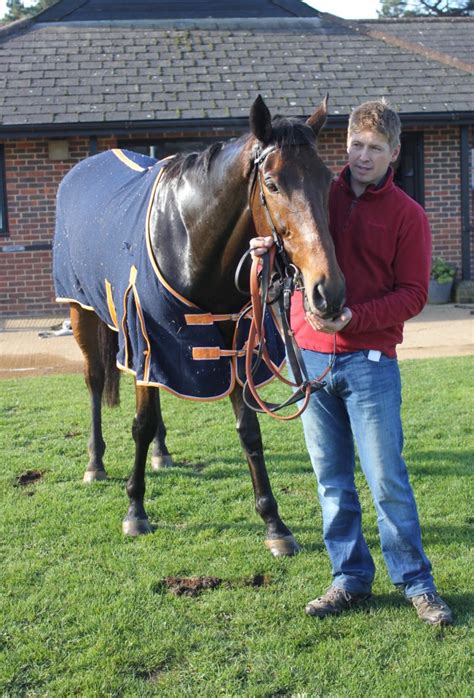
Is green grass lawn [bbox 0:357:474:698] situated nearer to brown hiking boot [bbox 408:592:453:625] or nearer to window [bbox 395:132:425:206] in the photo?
brown hiking boot [bbox 408:592:453:625]

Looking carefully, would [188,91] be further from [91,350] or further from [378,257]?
[378,257]

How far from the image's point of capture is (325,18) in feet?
45.2

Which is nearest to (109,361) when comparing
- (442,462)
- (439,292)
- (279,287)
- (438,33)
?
(442,462)

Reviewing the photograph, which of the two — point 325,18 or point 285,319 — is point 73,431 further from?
point 325,18

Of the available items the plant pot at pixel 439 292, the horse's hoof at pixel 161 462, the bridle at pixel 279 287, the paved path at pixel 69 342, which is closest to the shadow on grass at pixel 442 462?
the horse's hoof at pixel 161 462

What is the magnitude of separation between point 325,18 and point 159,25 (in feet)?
9.38

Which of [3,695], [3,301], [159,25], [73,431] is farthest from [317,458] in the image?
[159,25]

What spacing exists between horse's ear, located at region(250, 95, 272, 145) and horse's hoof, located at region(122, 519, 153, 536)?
2.20 meters

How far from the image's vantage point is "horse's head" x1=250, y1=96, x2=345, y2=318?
271 cm

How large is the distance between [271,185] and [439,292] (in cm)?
947

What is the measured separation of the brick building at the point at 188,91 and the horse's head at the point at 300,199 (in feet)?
28.4

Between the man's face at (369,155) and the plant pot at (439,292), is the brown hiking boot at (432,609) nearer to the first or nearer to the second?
the man's face at (369,155)

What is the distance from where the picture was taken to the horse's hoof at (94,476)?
16.6 ft

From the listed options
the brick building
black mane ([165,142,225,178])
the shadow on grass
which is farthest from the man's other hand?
the brick building
